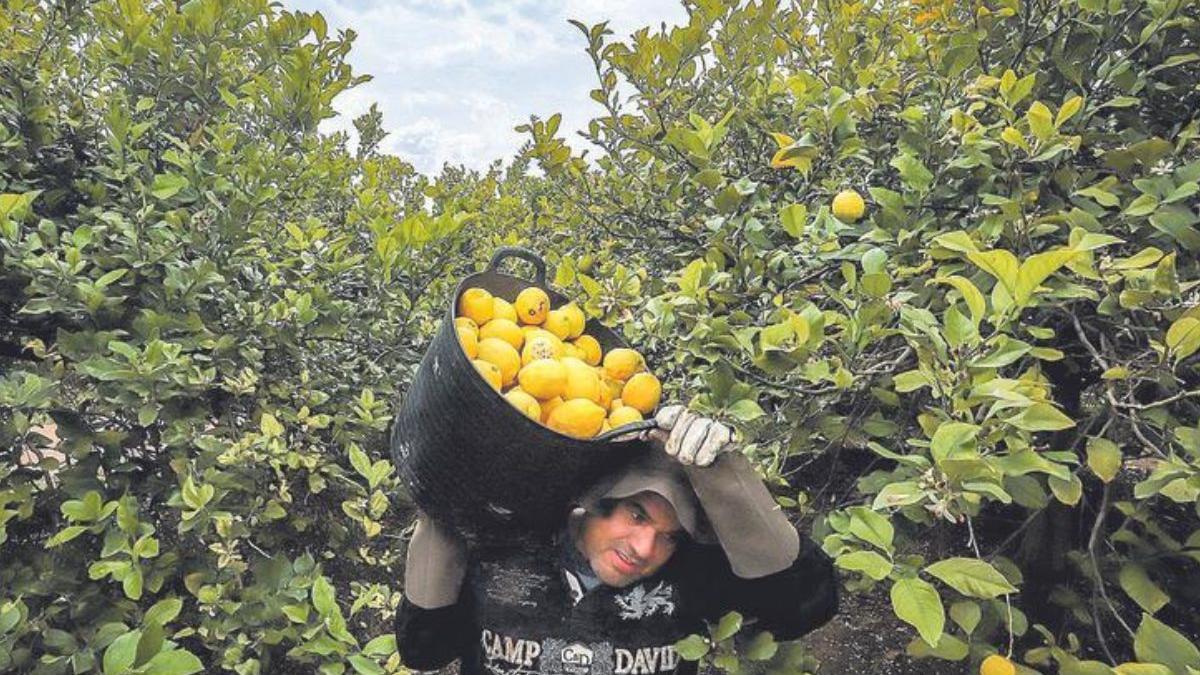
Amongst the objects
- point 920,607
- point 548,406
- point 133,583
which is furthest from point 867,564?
point 133,583

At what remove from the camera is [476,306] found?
133cm

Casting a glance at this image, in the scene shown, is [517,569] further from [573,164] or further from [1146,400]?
[1146,400]

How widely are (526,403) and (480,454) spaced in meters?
0.11

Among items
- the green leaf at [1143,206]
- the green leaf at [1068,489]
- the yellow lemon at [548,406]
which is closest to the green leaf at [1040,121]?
the green leaf at [1143,206]

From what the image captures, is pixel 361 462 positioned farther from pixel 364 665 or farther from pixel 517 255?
pixel 517 255

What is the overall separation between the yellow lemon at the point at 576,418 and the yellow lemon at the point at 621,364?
15 centimetres

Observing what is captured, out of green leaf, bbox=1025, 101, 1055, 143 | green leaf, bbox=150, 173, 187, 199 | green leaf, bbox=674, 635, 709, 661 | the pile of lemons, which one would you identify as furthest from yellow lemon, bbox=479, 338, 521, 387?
green leaf, bbox=150, 173, 187, 199

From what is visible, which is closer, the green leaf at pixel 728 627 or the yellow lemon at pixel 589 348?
the green leaf at pixel 728 627

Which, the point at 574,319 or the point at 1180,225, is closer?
the point at 1180,225

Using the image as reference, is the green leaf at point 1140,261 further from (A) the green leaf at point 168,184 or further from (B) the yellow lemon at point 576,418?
(A) the green leaf at point 168,184

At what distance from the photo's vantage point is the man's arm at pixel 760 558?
1.17 m

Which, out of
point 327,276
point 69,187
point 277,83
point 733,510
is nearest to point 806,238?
point 733,510

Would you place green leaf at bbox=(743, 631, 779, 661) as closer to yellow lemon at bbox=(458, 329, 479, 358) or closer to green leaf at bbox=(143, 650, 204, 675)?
yellow lemon at bbox=(458, 329, 479, 358)

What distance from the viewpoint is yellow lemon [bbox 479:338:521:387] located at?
48.6 inches
